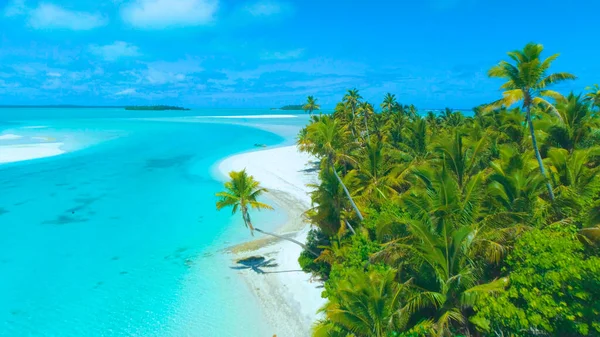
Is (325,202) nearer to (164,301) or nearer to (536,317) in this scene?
(164,301)

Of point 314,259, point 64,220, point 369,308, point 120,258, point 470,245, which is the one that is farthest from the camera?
point 64,220

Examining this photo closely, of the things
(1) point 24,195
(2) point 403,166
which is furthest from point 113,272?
(1) point 24,195

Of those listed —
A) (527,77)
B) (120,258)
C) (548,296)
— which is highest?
(527,77)

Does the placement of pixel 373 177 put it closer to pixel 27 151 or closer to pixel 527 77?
pixel 527 77

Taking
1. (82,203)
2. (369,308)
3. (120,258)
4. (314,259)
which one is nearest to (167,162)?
(82,203)

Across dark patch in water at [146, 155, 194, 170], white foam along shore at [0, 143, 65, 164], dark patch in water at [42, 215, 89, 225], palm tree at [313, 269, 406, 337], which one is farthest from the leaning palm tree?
white foam along shore at [0, 143, 65, 164]
